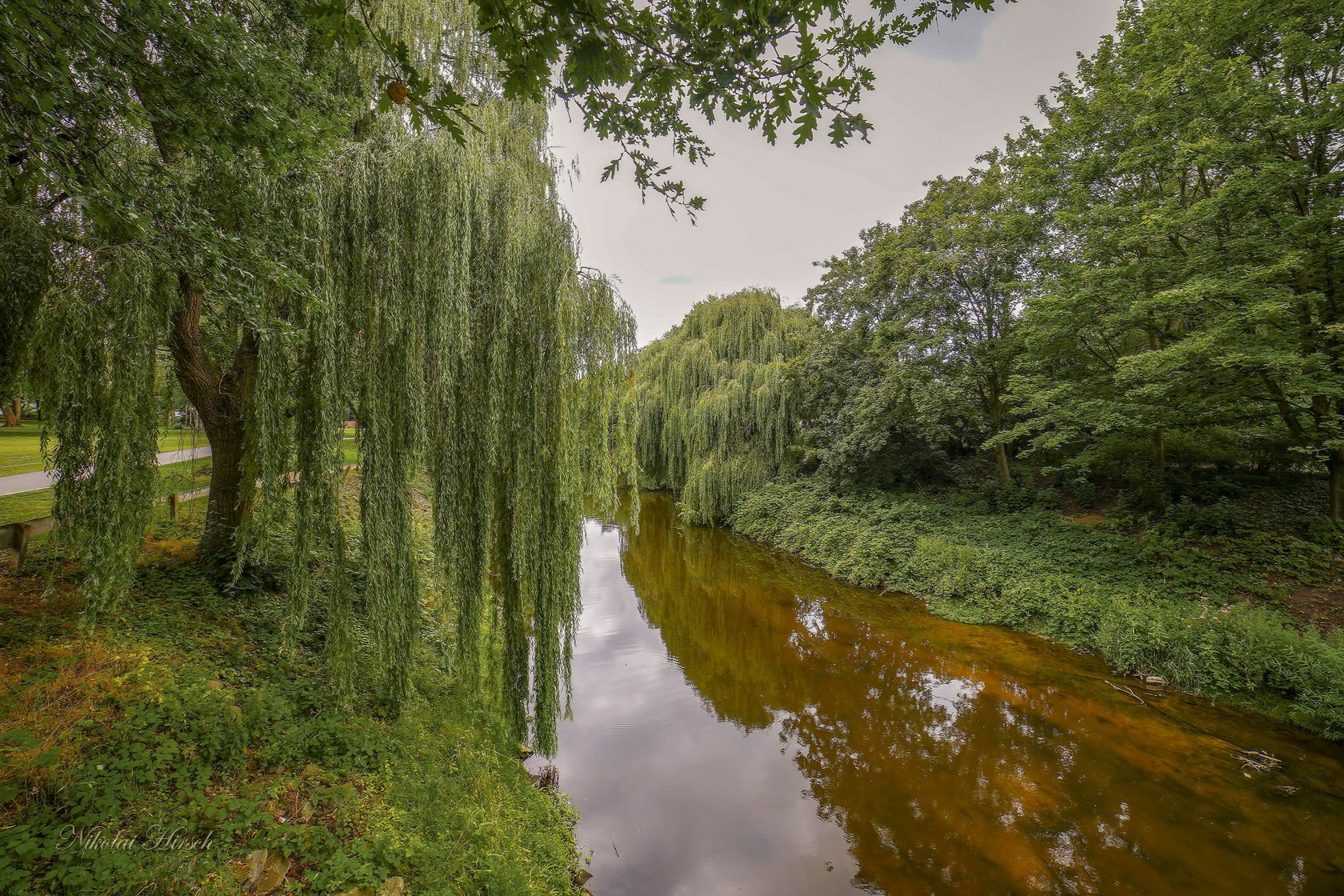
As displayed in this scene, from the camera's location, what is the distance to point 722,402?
16.4 meters

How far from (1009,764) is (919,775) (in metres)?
1.16

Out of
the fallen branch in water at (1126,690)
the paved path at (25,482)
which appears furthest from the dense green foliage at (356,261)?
the fallen branch in water at (1126,690)

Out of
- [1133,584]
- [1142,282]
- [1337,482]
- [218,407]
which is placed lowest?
[1133,584]

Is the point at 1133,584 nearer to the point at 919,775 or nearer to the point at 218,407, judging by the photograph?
the point at 919,775

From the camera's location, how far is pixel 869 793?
5.45 m

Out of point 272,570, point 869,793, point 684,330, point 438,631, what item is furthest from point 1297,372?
point 684,330

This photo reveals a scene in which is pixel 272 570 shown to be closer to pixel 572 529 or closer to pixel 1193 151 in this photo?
pixel 572 529

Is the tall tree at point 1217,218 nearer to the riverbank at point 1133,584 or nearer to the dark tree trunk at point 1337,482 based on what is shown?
the dark tree trunk at point 1337,482

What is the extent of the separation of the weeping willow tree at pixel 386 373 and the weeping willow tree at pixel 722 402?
34.9ft

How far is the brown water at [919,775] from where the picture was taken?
176 inches

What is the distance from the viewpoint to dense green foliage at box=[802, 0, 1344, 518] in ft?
23.3

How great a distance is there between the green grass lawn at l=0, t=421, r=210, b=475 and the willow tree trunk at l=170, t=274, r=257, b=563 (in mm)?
317

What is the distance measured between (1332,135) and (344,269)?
1350cm

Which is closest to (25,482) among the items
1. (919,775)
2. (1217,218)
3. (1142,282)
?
(919,775)
